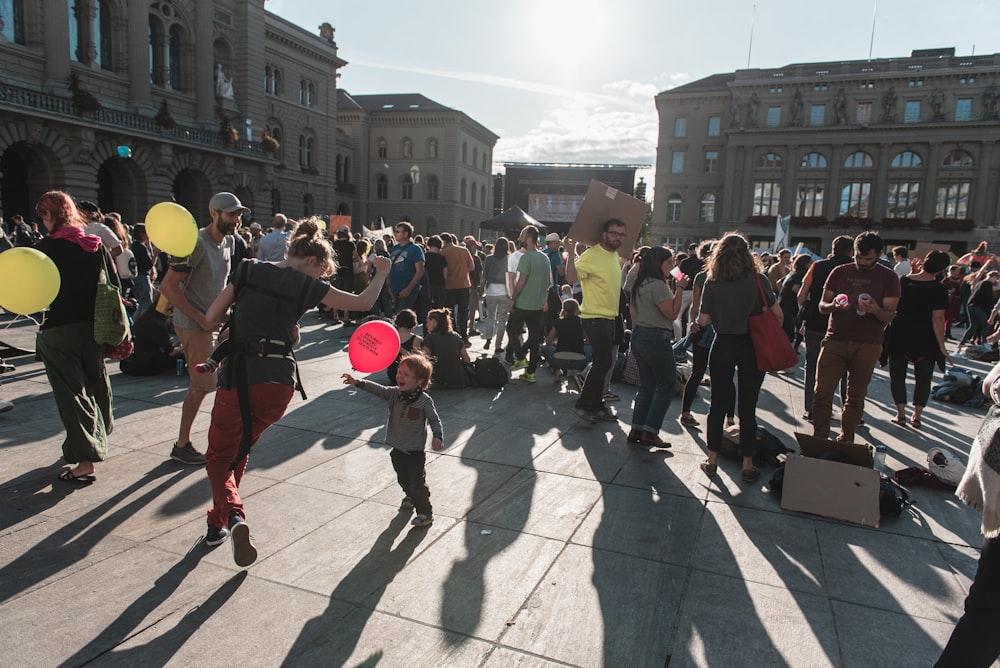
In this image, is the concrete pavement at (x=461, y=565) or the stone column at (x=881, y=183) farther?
the stone column at (x=881, y=183)

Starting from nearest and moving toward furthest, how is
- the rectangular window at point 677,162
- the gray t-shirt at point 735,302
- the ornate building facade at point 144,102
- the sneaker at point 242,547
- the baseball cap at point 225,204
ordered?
the sneaker at point 242,547, the baseball cap at point 225,204, the gray t-shirt at point 735,302, the ornate building facade at point 144,102, the rectangular window at point 677,162

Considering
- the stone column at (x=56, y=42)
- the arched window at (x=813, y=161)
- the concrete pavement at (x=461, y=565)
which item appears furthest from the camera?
the arched window at (x=813, y=161)

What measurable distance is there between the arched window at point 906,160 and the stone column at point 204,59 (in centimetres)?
5062

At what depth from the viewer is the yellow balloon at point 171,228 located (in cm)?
409

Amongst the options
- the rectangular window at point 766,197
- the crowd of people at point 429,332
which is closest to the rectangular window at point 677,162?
the rectangular window at point 766,197

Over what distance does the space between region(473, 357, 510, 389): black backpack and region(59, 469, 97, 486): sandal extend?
429 cm

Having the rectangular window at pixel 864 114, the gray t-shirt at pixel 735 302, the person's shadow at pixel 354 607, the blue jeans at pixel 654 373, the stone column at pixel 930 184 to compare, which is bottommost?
the person's shadow at pixel 354 607

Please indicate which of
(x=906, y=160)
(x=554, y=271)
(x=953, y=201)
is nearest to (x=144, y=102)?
(x=554, y=271)

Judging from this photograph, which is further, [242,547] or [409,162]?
[409,162]

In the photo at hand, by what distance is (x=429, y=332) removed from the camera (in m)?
7.58

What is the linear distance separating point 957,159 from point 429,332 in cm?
5780

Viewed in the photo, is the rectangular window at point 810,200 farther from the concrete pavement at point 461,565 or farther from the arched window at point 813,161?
the concrete pavement at point 461,565

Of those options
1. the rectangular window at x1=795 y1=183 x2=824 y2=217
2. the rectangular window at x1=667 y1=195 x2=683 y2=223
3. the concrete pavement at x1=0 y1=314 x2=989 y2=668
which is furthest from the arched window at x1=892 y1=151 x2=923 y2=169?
the concrete pavement at x1=0 y1=314 x2=989 y2=668

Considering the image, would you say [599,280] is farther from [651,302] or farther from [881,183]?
[881,183]
